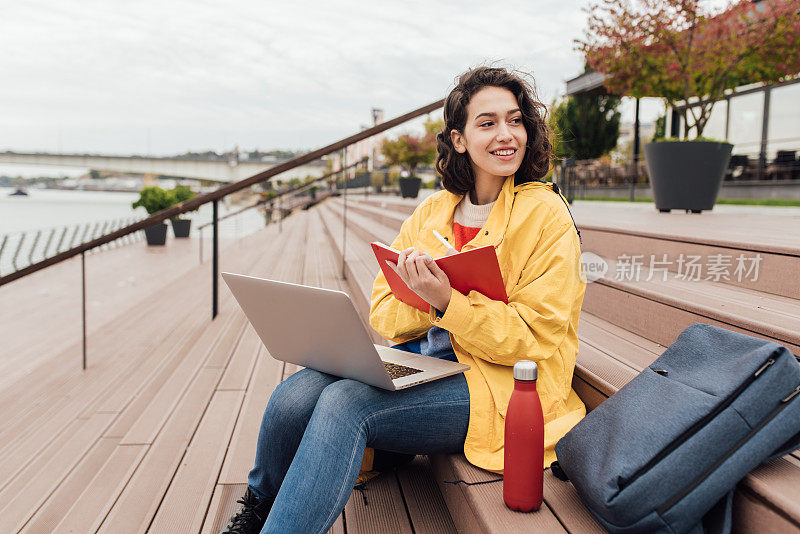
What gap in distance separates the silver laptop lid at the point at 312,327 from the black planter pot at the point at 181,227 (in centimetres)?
1151

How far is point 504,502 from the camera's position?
1.12 metres

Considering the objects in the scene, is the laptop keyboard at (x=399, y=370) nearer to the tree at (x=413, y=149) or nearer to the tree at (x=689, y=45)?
the tree at (x=689, y=45)

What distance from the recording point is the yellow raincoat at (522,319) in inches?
47.2

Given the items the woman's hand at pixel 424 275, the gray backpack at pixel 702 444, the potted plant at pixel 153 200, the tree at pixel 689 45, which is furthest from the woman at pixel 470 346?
the potted plant at pixel 153 200

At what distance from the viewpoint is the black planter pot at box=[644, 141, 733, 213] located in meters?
3.89

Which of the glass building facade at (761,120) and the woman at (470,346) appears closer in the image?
the woman at (470,346)

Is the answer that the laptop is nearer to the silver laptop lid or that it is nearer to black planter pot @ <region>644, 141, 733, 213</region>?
the silver laptop lid

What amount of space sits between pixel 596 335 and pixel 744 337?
2.90ft

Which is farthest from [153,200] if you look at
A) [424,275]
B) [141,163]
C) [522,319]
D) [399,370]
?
[141,163]

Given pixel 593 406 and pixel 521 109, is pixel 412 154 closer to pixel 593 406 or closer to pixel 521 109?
pixel 521 109

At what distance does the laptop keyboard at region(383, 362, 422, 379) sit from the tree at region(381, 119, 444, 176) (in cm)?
791

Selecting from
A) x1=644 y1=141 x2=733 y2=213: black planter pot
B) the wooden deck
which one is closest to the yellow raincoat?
the wooden deck

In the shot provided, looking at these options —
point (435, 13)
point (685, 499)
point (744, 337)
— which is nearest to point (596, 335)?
point (744, 337)

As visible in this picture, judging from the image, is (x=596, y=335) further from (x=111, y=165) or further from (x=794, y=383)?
(x=111, y=165)
